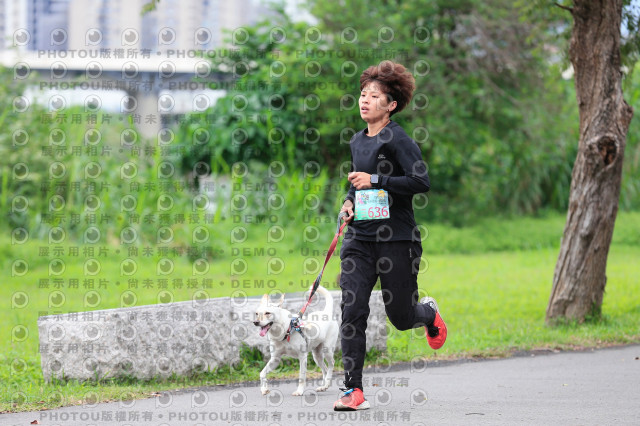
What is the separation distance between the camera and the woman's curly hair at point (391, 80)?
5.16 m

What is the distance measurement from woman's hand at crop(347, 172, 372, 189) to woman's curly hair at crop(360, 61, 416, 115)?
19.4 inches

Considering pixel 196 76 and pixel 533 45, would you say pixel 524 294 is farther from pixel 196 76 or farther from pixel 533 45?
pixel 196 76

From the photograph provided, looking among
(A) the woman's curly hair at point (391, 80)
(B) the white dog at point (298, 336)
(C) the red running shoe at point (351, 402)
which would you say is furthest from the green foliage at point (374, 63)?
(C) the red running shoe at point (351, 402)

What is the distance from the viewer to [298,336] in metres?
5.56

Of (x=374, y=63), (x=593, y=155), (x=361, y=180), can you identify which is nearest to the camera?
(x=361, y=180)

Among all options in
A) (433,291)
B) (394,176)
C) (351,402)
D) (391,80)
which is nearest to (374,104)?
(391,80)

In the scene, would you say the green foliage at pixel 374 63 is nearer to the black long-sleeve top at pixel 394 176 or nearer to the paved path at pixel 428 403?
the paved path at pixel 428 403

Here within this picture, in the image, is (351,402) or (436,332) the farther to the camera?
(436,332)

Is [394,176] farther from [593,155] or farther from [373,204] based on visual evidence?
[593,155]

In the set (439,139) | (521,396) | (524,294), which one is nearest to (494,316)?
(524,294)

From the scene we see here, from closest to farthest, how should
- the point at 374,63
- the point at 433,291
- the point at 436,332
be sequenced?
the point at 436,332
the point at 433,291
the point at 374,63

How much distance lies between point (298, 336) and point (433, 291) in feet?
20.6

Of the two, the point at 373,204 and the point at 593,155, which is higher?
the point at 593,155

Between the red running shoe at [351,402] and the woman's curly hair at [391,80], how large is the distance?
1743 millimetres
